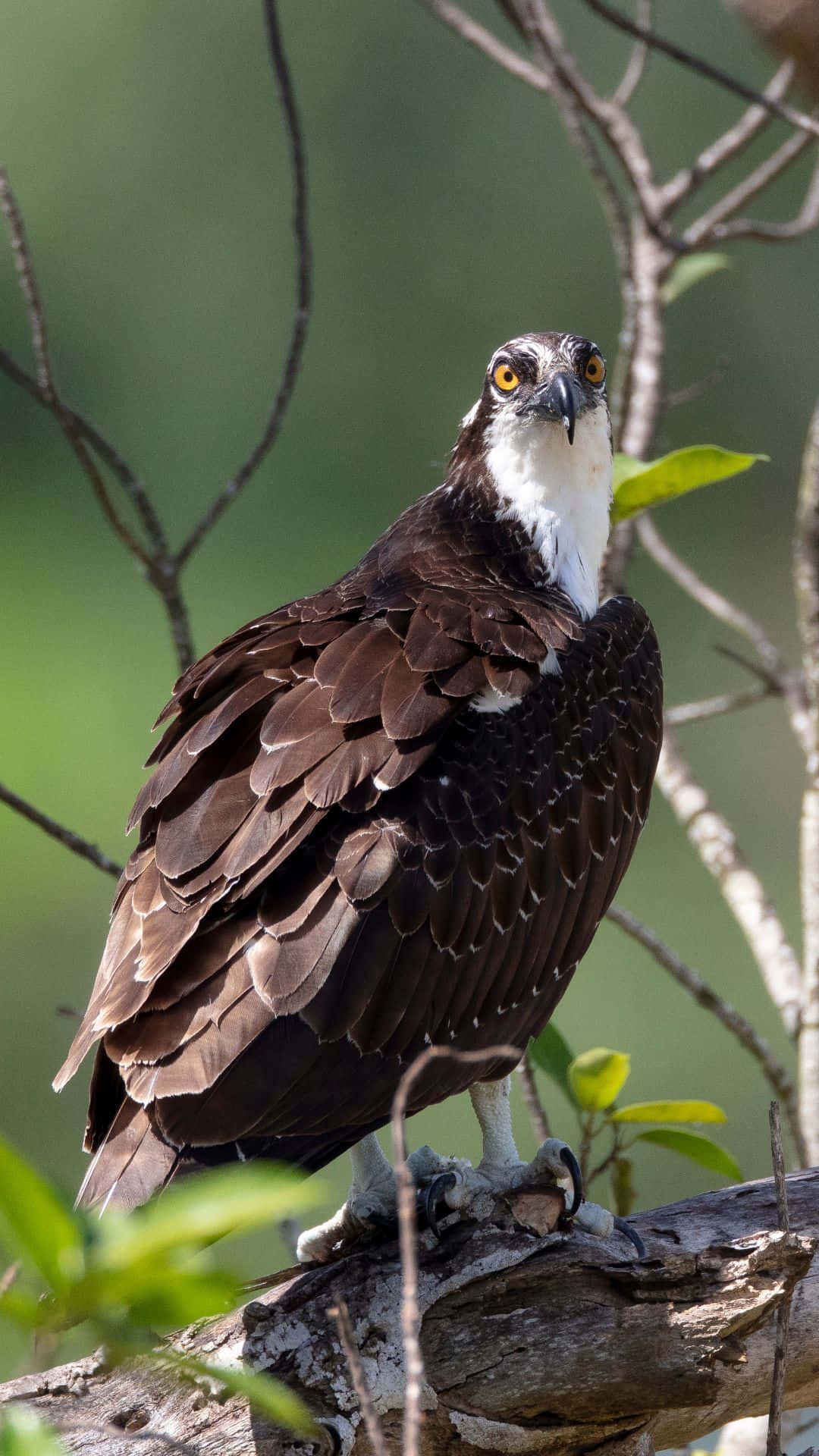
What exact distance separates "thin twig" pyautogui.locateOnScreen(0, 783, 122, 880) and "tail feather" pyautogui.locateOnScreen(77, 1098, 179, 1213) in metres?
0.81

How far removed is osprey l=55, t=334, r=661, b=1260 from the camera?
2525 mm

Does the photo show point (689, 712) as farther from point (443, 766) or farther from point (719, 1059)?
point (719, 1059)

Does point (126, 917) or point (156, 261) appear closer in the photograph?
point (126, 917)

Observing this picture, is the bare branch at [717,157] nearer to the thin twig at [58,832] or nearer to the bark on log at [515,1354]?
the thin twig at [58,832]

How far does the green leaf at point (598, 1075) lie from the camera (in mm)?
3010

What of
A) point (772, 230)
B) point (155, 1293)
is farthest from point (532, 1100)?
point (772, 230)

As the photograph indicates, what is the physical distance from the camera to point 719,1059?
30.1 ft

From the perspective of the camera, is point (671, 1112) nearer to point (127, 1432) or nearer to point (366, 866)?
point (366, 866)

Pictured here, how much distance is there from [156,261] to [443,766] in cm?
944

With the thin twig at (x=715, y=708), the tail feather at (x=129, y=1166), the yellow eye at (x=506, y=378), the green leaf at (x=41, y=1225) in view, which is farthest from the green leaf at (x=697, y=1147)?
the green leaf at (x=41, y=1225)

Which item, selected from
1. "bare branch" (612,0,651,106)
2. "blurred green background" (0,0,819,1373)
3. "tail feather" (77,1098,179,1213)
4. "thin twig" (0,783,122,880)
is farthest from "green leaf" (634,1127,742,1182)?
"blurred green background" (0,0,819,1373)

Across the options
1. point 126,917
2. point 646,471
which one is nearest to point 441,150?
point 646,471

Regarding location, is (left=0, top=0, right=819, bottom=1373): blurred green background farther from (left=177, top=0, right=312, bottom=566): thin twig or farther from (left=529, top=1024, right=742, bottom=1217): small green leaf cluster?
(left=529, top=1024, right=742, bottom=1217): small green leaf cluster

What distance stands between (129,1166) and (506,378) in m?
2.10
